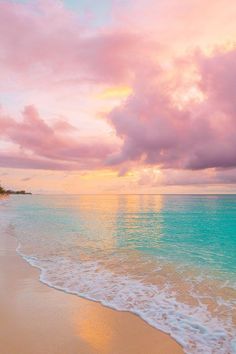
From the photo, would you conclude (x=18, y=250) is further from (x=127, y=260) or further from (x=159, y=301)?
(x=159, y=301)

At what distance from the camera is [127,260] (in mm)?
19844

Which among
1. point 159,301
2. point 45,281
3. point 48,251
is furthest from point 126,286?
point 48,251

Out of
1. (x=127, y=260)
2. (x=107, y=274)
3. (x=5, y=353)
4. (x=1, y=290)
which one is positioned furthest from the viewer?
(x=127, y=260)

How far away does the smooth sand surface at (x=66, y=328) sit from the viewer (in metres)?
7.07

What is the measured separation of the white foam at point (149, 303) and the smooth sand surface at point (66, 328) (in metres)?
0.54

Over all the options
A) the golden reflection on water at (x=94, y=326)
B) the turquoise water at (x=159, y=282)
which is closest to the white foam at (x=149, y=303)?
the turquoise water at (x=159, y=282)

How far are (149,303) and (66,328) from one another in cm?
376

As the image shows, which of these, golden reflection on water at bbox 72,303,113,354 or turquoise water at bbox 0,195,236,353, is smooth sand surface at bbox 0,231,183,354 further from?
turquoise water at bbox 0,195,236,353

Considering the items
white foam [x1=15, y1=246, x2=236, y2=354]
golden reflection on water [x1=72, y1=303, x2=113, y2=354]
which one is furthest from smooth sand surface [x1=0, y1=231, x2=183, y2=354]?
white foam [x1=15, y1=246, x2=236, y2=354]

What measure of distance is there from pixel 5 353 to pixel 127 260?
1366 cm

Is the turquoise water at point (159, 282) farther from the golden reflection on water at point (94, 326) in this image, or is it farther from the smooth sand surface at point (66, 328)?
the golden reflection on water at point (94, 326)

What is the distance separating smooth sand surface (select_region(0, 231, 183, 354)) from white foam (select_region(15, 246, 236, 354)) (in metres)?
0.54

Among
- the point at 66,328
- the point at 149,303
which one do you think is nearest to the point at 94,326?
the point at 66,328

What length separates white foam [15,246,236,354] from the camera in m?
8.05
